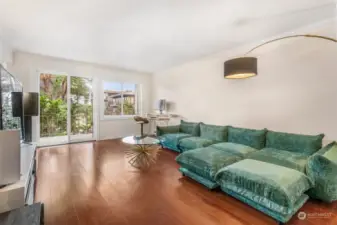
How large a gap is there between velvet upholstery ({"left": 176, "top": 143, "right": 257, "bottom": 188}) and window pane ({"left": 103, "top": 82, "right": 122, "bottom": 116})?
4110 mm

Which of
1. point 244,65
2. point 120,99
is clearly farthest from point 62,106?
point 244,65

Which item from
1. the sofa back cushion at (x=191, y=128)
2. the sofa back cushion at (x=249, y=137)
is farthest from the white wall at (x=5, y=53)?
the sofa back cushion at (x=249, y=137)

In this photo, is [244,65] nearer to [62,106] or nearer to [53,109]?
[62,106]

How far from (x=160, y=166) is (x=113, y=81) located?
3933mm

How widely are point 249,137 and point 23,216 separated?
3.46m

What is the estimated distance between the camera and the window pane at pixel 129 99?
6.54 m

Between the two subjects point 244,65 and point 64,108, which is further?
point 64,108

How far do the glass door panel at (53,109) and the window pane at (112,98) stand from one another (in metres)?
1.25

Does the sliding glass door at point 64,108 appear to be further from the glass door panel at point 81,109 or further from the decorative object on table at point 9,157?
the decorative object on table at point 9,157

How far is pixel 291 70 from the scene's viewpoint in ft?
10.4

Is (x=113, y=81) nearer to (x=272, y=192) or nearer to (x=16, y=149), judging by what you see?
(x=16, y=149)

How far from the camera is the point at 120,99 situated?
6426 mm

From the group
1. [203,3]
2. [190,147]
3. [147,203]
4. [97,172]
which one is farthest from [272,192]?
[97,172]

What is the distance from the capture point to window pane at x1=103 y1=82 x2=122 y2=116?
6.08 metres
